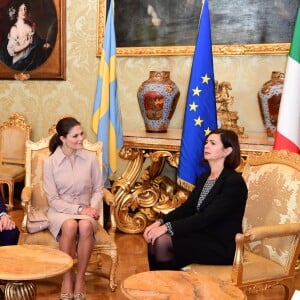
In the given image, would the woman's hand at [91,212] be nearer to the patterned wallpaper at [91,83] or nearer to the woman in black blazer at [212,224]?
the woman in black blazer at [212,224]

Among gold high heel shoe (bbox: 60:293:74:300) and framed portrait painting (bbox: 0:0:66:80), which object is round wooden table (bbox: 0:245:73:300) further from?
framed portrait painting (bbox: 0:0:66:80)

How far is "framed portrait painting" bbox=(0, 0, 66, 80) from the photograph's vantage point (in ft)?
19.9

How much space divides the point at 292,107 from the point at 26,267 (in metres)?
2.21

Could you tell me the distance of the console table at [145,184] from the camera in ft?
15.5

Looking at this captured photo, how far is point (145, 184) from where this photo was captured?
16.9ft

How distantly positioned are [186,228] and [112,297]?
2.73 feet

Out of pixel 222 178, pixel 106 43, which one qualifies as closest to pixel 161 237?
pixel 222 178

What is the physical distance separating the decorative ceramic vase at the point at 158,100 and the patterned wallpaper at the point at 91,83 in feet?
1.76

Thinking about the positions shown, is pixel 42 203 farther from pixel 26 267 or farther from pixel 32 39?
pixel 32 39

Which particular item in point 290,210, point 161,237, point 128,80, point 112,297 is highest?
point 128,80

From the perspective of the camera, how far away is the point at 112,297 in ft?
11.2

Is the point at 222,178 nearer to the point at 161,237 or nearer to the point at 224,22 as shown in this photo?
the point at 161,237

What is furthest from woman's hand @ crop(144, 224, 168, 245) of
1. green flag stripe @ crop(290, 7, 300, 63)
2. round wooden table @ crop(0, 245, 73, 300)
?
green flag stripe @ crop(290, 7, 300, 63)

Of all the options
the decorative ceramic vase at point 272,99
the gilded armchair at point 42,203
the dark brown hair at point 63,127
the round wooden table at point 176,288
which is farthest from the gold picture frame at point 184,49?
the round wooden table at point 176,288
